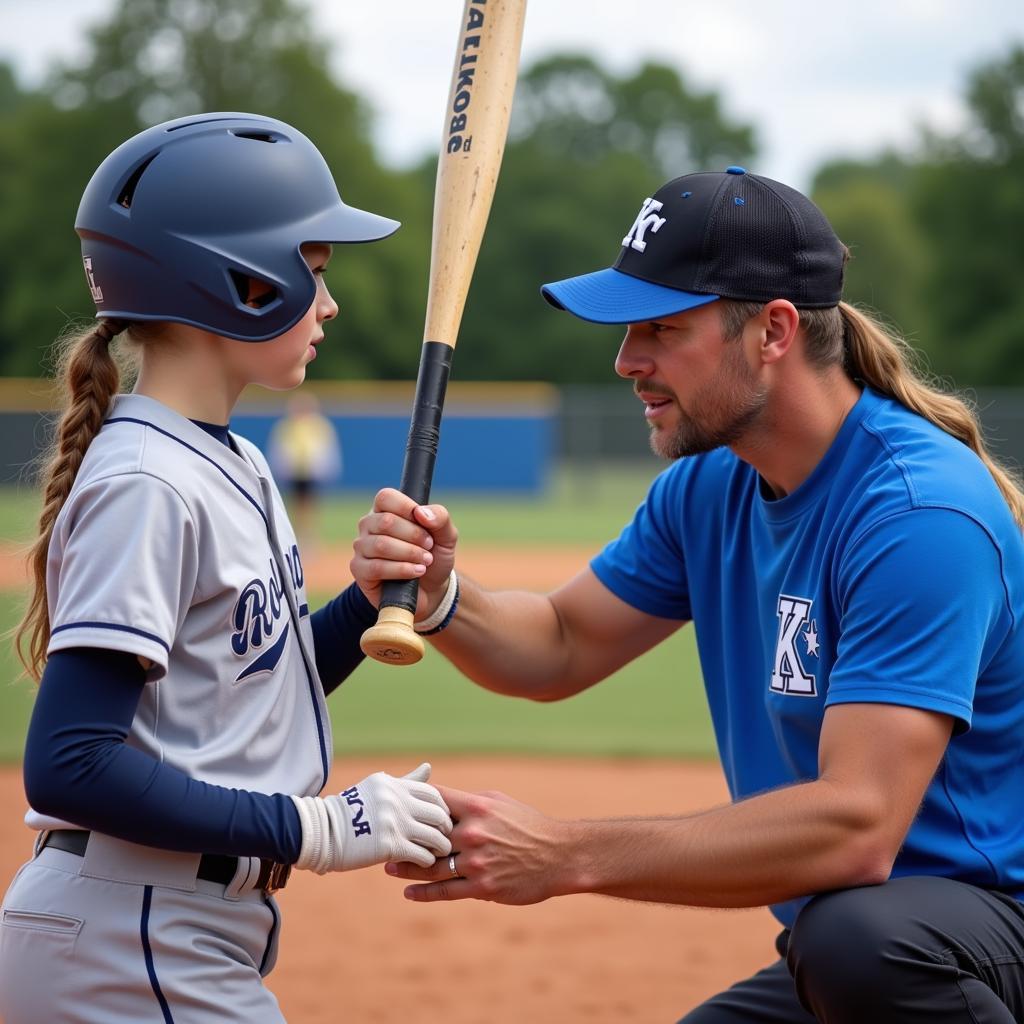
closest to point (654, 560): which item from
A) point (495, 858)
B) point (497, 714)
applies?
point (495, 858)

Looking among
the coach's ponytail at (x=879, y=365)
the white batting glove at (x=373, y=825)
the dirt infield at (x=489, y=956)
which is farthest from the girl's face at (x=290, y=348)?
the dirt infield at (x=489, y=956)

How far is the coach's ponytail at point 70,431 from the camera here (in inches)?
92.4

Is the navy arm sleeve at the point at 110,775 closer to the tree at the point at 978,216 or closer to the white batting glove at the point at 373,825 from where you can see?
the white batting glove at the point at 373,825

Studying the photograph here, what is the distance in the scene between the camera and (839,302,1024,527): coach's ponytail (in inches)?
122

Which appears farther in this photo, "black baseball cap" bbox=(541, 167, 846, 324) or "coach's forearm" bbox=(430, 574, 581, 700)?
"coach's forearm" bbox=(430, 574, 581, 700)

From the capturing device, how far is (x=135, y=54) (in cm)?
4216

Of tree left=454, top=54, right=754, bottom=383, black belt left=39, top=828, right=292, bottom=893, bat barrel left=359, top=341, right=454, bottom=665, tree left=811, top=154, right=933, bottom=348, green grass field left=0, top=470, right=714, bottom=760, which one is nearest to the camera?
black belt left=39, top=828, right=292, bottom=893

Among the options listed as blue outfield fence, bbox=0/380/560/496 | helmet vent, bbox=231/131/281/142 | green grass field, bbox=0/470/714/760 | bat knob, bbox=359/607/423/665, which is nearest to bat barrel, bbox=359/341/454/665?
bat knob, bbox=359/607/423/665

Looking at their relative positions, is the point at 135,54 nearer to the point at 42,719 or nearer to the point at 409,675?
the point at 409,675

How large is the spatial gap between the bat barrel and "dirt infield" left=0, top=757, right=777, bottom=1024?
1982mm

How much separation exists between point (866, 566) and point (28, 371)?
38.6 m

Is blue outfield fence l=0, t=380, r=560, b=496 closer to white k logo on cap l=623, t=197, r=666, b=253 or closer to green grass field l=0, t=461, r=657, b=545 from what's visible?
green grass field l=0, t=461, r=657, b=545

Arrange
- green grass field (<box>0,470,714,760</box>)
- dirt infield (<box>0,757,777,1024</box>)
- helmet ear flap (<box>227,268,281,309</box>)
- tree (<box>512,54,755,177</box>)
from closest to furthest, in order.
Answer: helmet ear flap (<box>227,268,281,309</box>) < dirt infield (<box>0,757,777,1024</box>) < green grass field (<box>0,470,714,760</box>) < tree (<box>512,54,755,177</box>)

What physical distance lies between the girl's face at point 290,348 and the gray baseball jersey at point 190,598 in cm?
14
